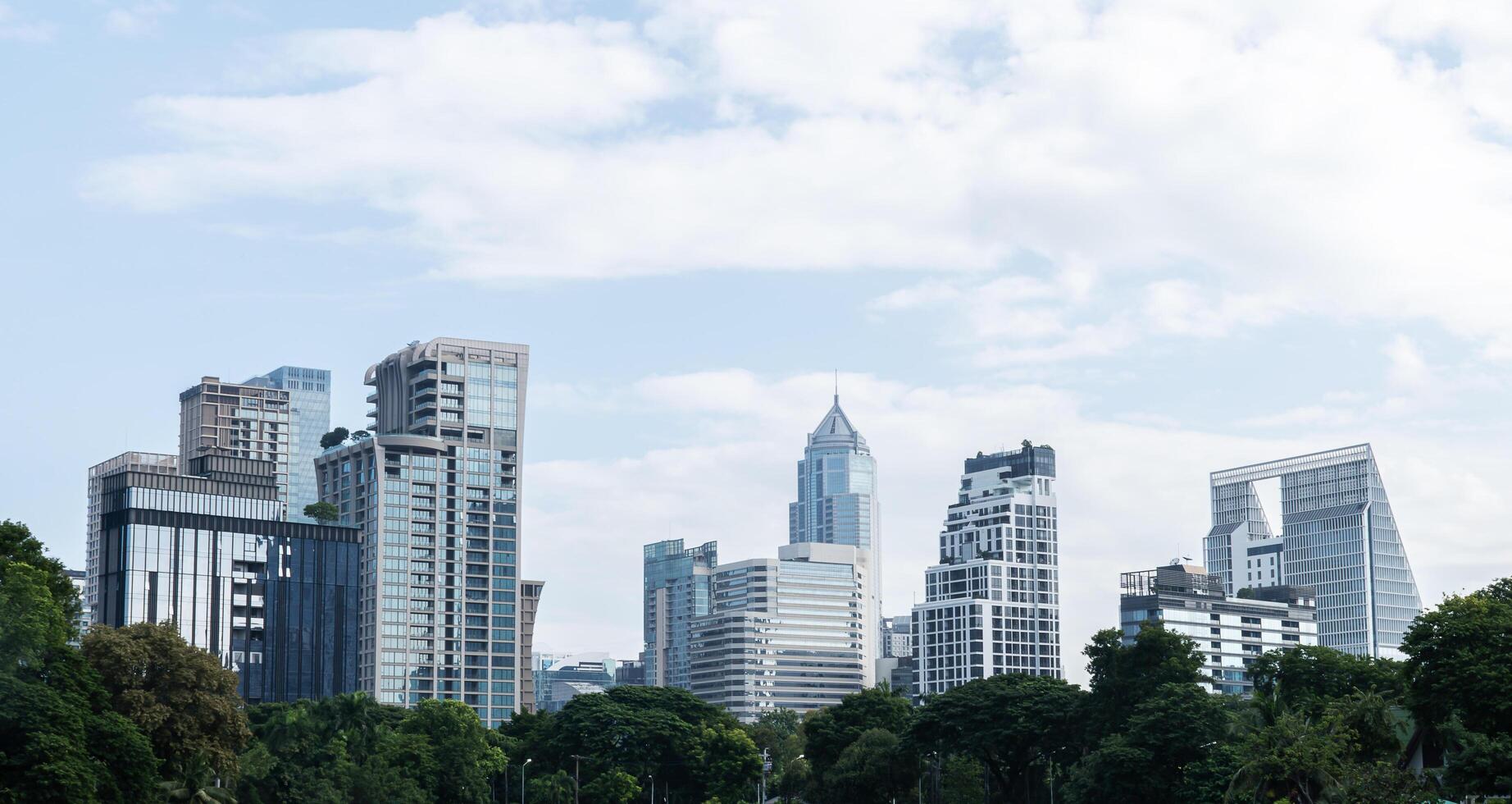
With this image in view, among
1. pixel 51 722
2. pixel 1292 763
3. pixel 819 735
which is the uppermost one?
pixel 51 722

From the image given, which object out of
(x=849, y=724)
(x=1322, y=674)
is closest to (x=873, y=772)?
(x=849, y=724)

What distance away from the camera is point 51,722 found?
61906 mm

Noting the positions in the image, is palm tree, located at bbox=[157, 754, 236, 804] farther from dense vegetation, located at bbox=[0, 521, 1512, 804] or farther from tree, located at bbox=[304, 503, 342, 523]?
tree, located at bbox=[304, 503, 342, 523]

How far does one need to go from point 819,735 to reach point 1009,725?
22.0 meters

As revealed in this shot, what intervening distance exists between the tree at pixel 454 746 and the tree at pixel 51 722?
142 ft

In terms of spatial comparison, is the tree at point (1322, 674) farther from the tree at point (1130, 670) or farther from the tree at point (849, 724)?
the tree at point (849, 724)

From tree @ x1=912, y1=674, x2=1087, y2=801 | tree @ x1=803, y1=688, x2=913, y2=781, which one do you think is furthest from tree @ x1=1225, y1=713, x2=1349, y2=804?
tree @ x1=803, y1=688, x2=913, y2=781

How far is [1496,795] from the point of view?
2391 inches

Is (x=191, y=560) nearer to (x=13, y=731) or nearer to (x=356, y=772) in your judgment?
(x=356, y=772)

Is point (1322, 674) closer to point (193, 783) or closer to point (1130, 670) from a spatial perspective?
point (1130, 670)

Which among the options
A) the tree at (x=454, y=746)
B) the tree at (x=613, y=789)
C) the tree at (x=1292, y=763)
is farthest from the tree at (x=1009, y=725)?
the tree at (x=1292, y=763)

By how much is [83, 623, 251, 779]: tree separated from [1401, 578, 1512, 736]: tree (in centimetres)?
4917

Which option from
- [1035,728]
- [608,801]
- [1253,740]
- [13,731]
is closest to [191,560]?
[608,801]

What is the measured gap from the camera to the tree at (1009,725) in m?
104
